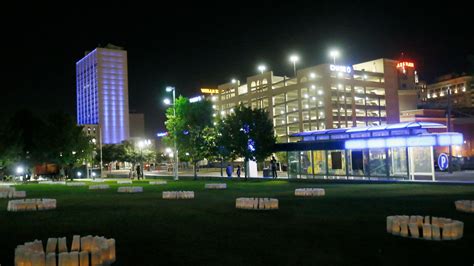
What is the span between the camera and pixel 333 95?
11519 centimetres

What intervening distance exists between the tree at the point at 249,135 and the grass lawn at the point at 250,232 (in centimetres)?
2579

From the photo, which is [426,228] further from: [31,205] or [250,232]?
[31,205]

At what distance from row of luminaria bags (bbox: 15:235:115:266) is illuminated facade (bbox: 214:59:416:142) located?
99271 millimetres

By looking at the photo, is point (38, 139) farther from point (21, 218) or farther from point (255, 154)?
point (21, 218)

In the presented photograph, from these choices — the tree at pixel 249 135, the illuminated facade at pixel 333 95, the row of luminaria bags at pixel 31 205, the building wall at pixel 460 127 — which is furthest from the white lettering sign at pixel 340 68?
the row of luminaria bags at pixel 31 205

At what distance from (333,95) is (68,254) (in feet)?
361

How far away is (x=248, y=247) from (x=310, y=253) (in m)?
1.62

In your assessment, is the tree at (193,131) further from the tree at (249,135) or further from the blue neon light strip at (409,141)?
the blue neon light strip at (409,141)

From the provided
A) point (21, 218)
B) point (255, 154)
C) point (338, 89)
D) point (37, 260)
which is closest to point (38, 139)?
point (255, 154)

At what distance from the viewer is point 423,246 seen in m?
11.5

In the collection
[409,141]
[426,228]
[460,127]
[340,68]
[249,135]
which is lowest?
[426,228]

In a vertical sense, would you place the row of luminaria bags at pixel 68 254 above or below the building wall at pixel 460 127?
below

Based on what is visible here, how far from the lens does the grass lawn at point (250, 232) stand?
10.5m

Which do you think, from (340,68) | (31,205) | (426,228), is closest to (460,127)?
(340,68)
